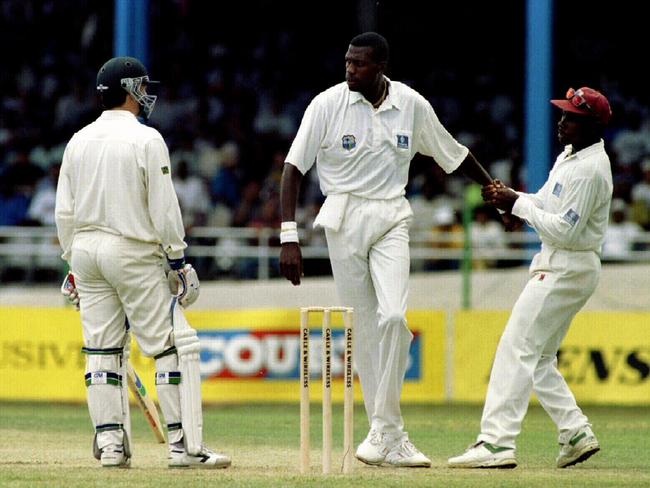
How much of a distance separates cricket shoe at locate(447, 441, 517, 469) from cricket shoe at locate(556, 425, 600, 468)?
428 mm

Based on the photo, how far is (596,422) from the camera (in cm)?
1188

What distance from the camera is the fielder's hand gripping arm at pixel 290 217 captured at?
25.5 ft

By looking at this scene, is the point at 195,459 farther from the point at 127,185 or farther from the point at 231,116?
the point at 231,116

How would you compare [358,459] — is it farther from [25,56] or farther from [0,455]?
[25,56]

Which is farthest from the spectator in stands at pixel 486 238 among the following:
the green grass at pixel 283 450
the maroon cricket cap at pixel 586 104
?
the maroon cricket cap at pixel 586 104

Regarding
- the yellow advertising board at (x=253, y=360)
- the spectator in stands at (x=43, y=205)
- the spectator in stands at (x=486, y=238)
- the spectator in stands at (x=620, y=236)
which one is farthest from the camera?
the spectator in stands at (x=43, y=205)

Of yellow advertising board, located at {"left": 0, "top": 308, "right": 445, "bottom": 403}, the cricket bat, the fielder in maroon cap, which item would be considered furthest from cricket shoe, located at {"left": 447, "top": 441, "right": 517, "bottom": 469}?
yellow advertising board, located at {"left": 0, "top": 308, "right": 445, "bottom": 403}

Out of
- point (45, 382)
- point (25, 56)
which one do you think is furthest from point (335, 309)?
point (25, 56)

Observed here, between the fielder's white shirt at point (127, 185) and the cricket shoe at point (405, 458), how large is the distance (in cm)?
156

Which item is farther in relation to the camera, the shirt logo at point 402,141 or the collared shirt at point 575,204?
the shirt logo at point 402,141

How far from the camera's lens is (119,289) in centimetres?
773

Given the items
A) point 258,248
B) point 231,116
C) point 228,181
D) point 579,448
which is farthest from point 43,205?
point 579,448

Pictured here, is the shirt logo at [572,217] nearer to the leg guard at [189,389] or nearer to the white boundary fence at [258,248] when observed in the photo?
the leg guard at [189,389]

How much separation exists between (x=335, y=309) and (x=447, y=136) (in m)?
1.67
